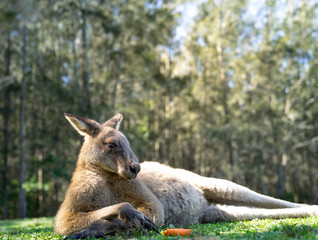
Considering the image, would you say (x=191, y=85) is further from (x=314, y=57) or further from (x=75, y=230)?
(x=75, y=230)

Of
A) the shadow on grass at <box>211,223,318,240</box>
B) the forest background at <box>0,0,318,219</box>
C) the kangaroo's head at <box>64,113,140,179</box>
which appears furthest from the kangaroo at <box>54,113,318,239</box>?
the forest background at <box>0,0,318,219</box>

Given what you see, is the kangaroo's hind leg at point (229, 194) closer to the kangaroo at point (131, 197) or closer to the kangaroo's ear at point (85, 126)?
the kangaroo at point (131, 197)

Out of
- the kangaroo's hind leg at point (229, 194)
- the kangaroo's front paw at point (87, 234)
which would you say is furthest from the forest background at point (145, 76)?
the kangaroo's front paw at point (87, 234)

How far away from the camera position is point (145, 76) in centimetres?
3050

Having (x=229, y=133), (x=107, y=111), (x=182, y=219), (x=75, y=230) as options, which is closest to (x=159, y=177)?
(x=182, y=219)

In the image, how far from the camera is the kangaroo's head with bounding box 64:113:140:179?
4.66m

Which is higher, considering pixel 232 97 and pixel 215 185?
pixel 232 97

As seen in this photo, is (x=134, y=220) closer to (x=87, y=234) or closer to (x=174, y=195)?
(x=87, y=234)

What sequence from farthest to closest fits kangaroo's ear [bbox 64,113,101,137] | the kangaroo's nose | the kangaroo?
kangaroo's ear [bbox 64,113,101,137] → the kangaroo's nose → the kangaroo

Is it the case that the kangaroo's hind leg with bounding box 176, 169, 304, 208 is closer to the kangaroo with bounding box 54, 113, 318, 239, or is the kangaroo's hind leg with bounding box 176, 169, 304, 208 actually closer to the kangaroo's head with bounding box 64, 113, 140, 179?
the kangaroo with bounding box 54, 113, 318, 239

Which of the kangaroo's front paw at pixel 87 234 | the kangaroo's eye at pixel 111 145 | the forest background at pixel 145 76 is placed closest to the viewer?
the kangaroo's front paw at pixel 87 234

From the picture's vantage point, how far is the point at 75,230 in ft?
14.0

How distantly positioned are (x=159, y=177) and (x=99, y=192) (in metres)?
1.56

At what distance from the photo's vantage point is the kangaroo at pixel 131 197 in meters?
4.22
